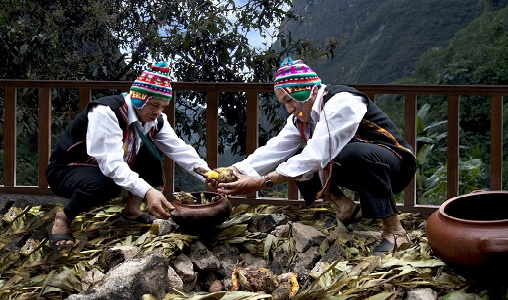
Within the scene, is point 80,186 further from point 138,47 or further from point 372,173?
point 138,47

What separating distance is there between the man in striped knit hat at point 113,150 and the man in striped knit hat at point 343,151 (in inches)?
19.2

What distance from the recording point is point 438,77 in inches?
392

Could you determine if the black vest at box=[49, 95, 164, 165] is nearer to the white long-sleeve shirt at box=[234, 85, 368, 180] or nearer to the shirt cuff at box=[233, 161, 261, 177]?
the shirt cuff at box=[233, 161, 261, 177]

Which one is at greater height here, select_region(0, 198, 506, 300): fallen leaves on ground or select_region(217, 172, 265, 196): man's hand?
select_region(217, 172, 265, 196): man's hand

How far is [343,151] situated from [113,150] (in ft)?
3.98

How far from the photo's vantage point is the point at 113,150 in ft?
10.8

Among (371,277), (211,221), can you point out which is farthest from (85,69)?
(371,277)

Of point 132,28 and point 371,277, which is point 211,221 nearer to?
point 371,277

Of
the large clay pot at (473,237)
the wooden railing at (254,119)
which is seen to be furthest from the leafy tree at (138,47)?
the large clay pot at (473,237)

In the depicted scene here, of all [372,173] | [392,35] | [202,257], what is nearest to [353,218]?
[372,173]

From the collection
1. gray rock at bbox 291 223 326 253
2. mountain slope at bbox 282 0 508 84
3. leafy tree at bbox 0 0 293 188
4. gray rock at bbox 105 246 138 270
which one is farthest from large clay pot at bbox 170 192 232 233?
mountain slope at bbox 282 0 508 84

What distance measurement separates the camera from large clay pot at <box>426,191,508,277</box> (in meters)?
2.46

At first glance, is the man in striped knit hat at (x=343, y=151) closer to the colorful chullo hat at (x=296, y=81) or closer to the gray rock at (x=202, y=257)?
the colorful chullo hat at (x=296, y=81)

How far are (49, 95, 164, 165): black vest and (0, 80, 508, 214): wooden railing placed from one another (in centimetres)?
96
